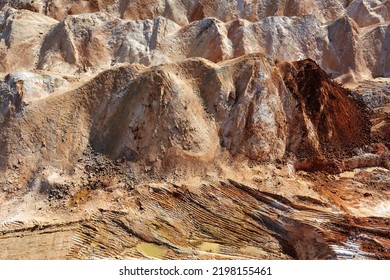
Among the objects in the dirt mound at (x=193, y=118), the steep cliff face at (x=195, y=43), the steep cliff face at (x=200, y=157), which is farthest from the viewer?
the steep cliff face at (x=195, y=43)

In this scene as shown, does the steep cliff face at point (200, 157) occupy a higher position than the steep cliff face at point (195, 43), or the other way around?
the steep cliff face at point (195, 43)

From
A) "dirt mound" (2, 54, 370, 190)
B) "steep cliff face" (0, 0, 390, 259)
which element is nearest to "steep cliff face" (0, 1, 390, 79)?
"steep cliff face" (0, 0, 390, 259)

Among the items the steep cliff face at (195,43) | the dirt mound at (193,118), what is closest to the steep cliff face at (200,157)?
the dirt mound at (193,118)

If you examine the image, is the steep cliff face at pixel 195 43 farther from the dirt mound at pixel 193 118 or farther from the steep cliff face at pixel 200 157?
the dirt mound at pixel 193 118

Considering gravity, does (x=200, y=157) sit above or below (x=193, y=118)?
below

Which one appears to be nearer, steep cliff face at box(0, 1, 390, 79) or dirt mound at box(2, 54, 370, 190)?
dirt mound at box(2, 54, 370, 190)

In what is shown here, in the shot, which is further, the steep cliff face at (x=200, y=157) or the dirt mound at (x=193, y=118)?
the dirt mound at (x=193, y=118)

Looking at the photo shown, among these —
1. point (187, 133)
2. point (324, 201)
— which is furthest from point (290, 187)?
point (187, 133)

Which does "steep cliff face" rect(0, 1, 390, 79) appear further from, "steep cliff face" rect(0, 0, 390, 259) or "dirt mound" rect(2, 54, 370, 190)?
"dirt mound" rect(2, 54, 370, 190)

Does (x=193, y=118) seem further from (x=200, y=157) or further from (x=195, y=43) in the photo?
(x=195, y=43)

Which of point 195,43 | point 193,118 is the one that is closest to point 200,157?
point 193,118
